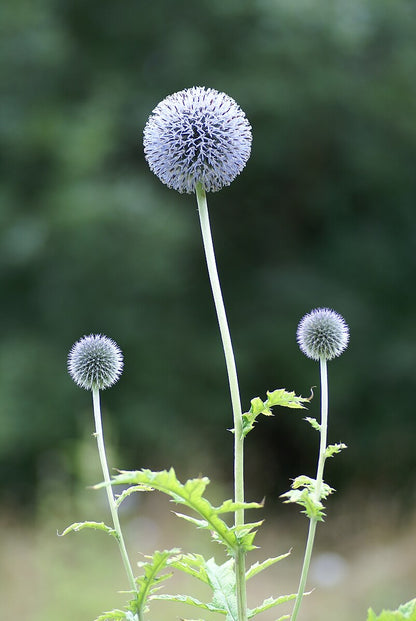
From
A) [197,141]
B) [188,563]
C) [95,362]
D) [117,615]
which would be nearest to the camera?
[117,615]

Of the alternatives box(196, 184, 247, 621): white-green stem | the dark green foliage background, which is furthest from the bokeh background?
box(196, 184, 247, 621): white-green stem

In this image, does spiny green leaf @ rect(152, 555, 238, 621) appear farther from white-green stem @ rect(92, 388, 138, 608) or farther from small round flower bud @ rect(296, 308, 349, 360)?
small round flower bud @ rect(296, 308, 349, 360)

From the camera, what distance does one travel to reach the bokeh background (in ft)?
30.4

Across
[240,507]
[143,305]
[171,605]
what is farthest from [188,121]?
[143,305]

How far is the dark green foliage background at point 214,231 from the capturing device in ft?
30.8

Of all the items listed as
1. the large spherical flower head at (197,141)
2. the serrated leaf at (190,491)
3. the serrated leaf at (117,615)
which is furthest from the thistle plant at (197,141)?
the serrated leaf at (117,615)

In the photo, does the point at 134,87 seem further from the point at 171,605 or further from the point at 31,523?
the point at 171,605

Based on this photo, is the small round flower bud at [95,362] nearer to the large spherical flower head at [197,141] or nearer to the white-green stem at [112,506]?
the white-green stem at [112,506]

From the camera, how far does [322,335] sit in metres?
2.38

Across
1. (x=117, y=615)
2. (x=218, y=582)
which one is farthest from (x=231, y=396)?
(x=117, y=615)

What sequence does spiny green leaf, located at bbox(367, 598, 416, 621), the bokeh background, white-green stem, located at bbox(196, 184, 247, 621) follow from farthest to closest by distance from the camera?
1. the bokeh background
2. white-green stem, located at bbox(196, 184, 247, 621)
3. spiny green leaf, located at bbox(367, 598, 416, 621)

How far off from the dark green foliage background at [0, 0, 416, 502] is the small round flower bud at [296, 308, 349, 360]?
646cm

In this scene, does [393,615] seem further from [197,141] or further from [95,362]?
[197,141]

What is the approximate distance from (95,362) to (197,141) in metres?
0.71
